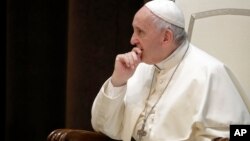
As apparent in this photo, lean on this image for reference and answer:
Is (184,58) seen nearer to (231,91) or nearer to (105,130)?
(231,91)

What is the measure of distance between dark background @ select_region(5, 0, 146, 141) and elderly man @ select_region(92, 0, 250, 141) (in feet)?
1.61

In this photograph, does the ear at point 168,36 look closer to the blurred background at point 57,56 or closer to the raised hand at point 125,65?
the raised hand at point 125,65

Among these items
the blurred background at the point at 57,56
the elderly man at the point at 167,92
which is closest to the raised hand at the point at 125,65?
the elderly man at the point at 167,92

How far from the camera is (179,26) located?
160 centimetres

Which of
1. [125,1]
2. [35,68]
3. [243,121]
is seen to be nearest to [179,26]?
[243,121]

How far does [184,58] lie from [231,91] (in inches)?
8.4

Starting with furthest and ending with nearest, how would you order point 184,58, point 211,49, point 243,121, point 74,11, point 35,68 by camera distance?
point 35,68, point 74,11, point 211,49, point 184,58, point 243,121

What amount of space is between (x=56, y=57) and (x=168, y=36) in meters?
1.00

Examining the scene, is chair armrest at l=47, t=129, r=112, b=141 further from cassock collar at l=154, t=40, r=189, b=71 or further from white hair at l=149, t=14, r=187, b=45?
white hair at l=149, t=14, r=187, b=45

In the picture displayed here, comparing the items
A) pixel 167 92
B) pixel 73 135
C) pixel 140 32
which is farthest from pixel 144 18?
pixel 73 135

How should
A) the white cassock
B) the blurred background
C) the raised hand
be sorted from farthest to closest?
the blurred background → the raised hand → the white cassock

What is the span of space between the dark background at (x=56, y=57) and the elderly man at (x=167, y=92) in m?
0.49

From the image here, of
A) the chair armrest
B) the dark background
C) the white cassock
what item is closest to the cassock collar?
the white cassock

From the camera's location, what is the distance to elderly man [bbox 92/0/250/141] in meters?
1.52
